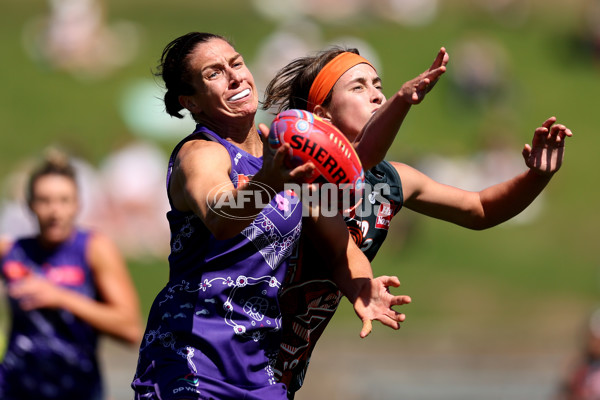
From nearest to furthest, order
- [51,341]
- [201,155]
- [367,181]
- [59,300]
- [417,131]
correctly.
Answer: [201,155] → [367,181] → [59,300] → [51,341] → [417,131]

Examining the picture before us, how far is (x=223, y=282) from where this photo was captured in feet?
11.6

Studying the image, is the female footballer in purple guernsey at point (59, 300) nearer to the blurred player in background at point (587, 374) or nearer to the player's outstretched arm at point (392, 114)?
Answer: the player's outstretched arm at point (392, 114)

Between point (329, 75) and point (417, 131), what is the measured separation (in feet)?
37.8

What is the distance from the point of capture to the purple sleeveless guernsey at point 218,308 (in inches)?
139

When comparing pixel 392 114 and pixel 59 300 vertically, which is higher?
pixel 392 114

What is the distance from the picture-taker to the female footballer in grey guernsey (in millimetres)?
4102

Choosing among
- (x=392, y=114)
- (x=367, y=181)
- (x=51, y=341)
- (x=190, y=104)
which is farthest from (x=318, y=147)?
(x=51, y=341)

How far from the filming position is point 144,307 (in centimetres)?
1306

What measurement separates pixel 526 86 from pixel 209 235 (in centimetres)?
1352

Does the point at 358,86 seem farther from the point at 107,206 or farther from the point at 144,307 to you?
the point at 107,206

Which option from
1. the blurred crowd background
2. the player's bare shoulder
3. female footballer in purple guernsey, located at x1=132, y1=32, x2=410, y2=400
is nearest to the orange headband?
female footballer in purple guernsey, located at x1=132, y1=32, x2=410, y2=400

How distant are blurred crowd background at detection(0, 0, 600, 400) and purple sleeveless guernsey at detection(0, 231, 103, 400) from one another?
16.3ft

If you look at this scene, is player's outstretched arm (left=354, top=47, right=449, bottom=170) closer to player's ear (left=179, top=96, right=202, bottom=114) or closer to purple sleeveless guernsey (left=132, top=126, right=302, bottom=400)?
purple sleeveless guernsey (left=132, top=126, right=302, bottom=400)

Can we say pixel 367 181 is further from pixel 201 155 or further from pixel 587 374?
pixel 587 374
